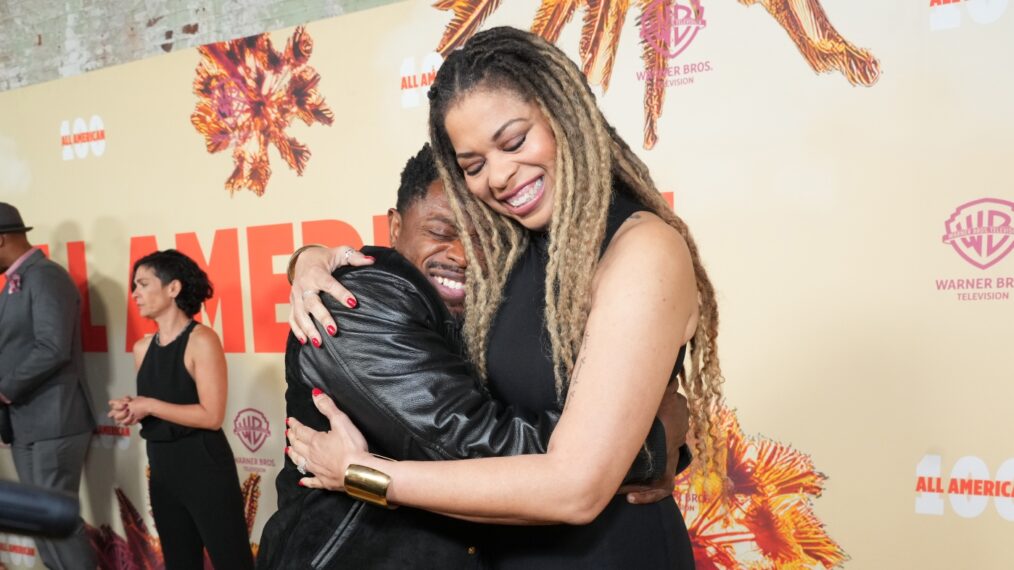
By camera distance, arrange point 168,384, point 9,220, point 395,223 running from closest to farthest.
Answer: point 395,223
point 168,384
point 9,220

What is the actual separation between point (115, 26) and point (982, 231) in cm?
417

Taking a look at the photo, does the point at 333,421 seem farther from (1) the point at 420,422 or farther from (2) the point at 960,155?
(2) the point at 960,155

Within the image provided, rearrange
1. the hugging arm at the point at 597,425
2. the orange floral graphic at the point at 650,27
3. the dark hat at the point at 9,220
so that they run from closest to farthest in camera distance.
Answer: the hugging arm at the point at 597,425 → the orange floral graphic at the point at 650,27 → the dark hat at the point at 9,220

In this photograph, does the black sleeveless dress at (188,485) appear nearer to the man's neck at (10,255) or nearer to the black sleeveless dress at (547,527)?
the man's neck at (10,255)

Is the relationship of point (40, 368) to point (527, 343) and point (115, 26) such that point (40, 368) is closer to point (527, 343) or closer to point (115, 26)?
point (115, 26)

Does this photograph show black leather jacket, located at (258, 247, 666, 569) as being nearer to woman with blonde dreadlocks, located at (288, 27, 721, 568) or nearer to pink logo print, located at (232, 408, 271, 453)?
woman with blonde dreadlocks, located at (288, 27, 721, 568)

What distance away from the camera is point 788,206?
2652 mm

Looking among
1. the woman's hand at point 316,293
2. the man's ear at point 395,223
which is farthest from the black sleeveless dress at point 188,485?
the woman's hand at point 316,293

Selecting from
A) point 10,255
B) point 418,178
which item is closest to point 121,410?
point 10,255

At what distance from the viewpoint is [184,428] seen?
11.1ft

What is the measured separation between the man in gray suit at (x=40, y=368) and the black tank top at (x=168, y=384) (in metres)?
0.74

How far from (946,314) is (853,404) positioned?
15.6 inches

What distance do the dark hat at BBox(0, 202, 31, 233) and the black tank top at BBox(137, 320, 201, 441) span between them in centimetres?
117

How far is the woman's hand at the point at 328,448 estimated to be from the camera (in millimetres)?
1244
